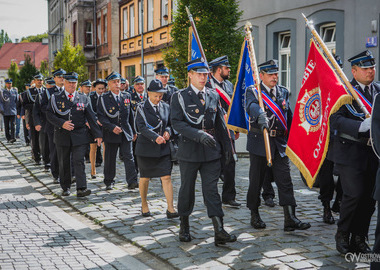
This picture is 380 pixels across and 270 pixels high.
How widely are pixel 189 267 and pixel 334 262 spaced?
140 centimetres

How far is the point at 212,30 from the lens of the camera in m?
15.5

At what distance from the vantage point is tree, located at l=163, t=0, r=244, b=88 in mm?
15500

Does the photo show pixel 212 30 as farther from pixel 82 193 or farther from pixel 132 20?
pixel 132 20

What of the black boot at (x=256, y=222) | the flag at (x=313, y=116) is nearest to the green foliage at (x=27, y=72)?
the black boot at (x=256, y=222)

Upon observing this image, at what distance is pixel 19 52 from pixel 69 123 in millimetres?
108498

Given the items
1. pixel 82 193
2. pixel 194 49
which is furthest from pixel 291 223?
pixel 82 193

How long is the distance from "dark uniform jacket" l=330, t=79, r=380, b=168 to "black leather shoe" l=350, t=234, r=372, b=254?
31.6 inches

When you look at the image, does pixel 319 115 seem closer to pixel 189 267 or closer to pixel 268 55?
pixel 189 267

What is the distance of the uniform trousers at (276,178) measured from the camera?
22.5 ft

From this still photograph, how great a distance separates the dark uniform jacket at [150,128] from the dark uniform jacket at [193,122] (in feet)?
4.72

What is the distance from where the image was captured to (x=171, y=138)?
841 centimetres

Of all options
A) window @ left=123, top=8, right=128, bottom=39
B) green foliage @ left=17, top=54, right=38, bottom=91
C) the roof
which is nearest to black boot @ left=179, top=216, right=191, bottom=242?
window @ left=123, top=8, right=128, bottom=39

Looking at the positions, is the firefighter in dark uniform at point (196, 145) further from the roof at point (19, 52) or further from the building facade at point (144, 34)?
the roof at point (19, 52)

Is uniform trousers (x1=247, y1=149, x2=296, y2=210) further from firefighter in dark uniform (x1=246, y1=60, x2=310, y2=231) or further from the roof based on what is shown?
the roof
